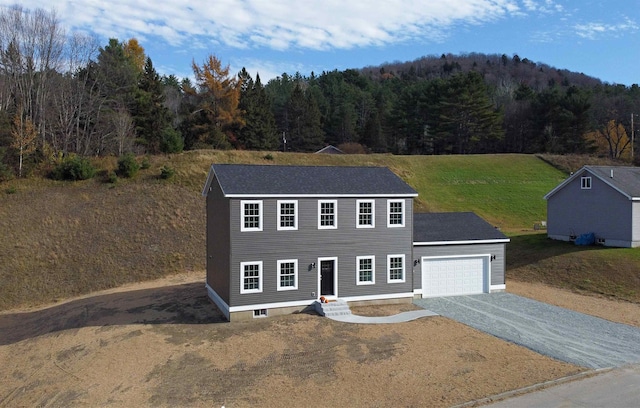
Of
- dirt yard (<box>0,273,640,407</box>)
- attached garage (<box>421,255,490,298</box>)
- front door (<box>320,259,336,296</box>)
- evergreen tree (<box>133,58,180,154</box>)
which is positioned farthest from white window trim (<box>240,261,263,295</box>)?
evergreen tree (<box>133,58,180,154</box>)

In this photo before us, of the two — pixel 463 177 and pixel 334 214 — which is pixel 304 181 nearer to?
pixel 334 214

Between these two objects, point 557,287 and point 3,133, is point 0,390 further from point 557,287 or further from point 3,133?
point 3,133

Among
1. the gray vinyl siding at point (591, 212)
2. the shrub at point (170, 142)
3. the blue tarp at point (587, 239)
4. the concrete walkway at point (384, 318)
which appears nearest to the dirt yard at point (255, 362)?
the concrete walkway at point (384, 318)

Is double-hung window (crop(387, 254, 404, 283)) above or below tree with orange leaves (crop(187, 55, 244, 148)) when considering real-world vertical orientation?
below

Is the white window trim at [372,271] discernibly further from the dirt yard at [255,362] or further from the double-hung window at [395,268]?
the dirt yard at [255,362]

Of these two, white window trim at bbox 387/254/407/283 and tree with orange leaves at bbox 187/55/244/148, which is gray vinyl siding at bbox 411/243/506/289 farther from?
tree with orange leaves at bbox 187/55/244/148

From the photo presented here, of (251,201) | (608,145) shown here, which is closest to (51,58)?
(251,201)

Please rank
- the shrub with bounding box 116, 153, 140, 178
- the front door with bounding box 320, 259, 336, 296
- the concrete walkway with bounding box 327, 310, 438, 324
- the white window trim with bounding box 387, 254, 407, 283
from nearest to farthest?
the concrete walkway with bounding box 327, 310, 438, 324 → the front door with bounding box 320, 259, 336, 296 → the white window trim with bounding box 387, 254, 407, 283 → the shrub with bounding box 116, 153, 140, 178
